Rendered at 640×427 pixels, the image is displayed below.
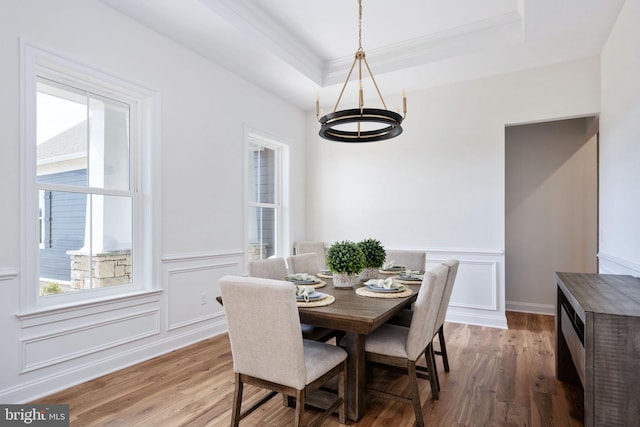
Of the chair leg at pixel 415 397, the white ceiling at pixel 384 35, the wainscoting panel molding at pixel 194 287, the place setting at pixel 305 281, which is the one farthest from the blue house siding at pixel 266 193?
the chair leg at pixel 415 397

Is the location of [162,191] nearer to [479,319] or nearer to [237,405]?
[237,405]

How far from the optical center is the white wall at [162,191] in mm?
2266

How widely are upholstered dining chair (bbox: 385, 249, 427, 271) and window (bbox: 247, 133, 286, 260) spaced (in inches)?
71.0

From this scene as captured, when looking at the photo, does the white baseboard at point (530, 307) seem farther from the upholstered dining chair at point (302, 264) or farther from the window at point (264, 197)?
the window at point (264, 197)

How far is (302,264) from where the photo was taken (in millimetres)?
3389

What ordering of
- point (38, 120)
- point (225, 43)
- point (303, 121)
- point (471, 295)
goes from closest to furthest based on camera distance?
1. point (38, 120)
2. point (225, 43)
3. point (471, 295)
4. point (303, 121)

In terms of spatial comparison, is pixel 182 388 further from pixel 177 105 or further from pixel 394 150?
pixel 394 150

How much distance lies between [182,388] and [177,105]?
2.46 meters

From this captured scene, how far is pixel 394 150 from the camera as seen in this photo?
4.75 meters

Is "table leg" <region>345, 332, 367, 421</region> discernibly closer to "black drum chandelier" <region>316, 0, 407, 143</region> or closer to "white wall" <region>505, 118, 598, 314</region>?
"black drum chandelier" <region>316, 0, 407, 143</region>

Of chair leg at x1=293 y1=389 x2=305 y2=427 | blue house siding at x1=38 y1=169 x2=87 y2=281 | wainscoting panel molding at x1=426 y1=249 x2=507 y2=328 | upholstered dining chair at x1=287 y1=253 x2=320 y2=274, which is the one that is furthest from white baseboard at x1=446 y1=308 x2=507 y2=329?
blue house siding at x1=38 y1=169 x2=87 y2=281

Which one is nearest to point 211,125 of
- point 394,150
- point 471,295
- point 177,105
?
point 177,105

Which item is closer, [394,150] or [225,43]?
[225,43]

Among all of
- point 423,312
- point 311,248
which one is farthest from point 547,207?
point 423,312
